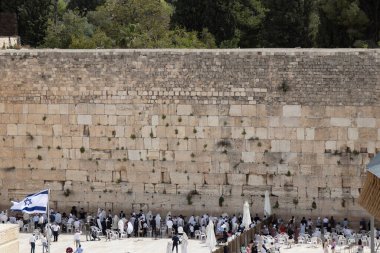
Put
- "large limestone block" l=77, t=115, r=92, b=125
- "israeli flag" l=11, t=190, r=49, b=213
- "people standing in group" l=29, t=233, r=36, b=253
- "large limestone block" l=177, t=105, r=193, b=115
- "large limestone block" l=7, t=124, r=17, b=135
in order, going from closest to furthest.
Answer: "israeli flag" l=11, t=190, r=49, b=213 → "people standing in group" l=29, t=233, r=36, b=253 → "large limestone block" l=177, t=105, r=193, b=115 → "large limestone block" l=77, t=115, r=92, b=125 → "large limestone block" l=7, t=124, r=17, b=135

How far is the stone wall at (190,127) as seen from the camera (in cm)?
2603

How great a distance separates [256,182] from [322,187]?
1582 millimetres

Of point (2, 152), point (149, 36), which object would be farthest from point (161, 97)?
point (149, 36)

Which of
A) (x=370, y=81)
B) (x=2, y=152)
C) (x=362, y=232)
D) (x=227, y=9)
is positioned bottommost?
(x=362, y=232)

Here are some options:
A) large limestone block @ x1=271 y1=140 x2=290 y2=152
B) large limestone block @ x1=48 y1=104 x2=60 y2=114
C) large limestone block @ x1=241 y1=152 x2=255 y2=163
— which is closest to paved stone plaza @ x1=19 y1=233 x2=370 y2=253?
large limestone block @ x1=241 y1=152 x2=255 y2=163

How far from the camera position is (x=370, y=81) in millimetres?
25781

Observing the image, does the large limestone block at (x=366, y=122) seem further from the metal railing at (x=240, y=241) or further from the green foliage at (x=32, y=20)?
the green foliage at (x=32, y=20)

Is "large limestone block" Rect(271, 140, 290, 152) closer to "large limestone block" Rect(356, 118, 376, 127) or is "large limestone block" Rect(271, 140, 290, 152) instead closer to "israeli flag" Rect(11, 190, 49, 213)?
"large limestone block" Rect(356, 118, 376, 127)

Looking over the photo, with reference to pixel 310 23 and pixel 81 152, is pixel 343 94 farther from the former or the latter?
pixel 310 23

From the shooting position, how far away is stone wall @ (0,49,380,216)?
26.0m

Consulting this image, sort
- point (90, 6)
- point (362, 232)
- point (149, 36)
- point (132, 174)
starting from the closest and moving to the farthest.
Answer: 1. point (362, 232)
2. point (132, 174)
3. point (149, 36)
4. point (90, 6)

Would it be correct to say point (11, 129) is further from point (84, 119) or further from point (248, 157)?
point (248, 157)

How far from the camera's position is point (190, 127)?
2688 centimetres

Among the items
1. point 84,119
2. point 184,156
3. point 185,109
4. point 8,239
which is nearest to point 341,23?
point 185,109
